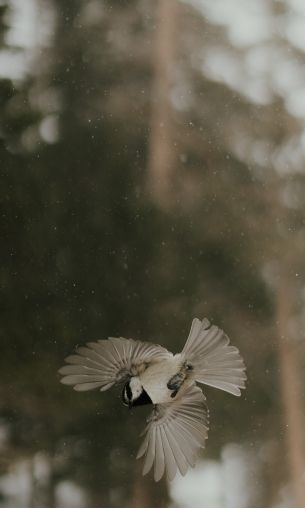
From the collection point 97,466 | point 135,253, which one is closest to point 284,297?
point 135,253

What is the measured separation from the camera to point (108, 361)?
81cm

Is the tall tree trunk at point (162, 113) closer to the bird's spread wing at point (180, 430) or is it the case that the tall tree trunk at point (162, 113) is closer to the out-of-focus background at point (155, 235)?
the out-of-focus background at point (155, 235)

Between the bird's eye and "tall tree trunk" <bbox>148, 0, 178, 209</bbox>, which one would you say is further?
"tall tree trunk" <bbox>148, 0, 178, 209</bbox>

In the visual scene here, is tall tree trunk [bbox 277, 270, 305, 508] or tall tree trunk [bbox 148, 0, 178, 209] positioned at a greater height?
tall tree trunk [bbox 148, 0, 178, 209]

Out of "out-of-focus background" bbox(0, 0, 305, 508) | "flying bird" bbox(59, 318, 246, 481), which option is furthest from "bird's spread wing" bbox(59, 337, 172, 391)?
"out-of-focus background" bbox(0, 0, 305, 508)

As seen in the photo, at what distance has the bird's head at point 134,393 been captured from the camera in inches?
31.7

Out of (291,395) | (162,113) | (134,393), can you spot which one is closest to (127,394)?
(134,393)

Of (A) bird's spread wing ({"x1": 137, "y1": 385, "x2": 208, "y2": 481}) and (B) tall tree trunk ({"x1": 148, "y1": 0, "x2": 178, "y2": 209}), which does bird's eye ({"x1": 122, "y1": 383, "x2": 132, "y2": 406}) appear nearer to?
(A) bird's spread wing ({"x1": 137, "y1": 385, "x2": 208, "y2": 481})

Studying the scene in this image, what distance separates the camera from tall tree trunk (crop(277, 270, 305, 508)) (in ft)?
3.01

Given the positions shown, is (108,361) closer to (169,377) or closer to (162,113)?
(169,377)

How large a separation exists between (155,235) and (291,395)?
23 cm

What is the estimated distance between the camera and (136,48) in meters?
1.00

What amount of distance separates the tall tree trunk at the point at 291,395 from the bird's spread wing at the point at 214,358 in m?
0.12

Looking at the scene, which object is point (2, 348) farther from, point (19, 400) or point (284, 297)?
point (284, 297)
